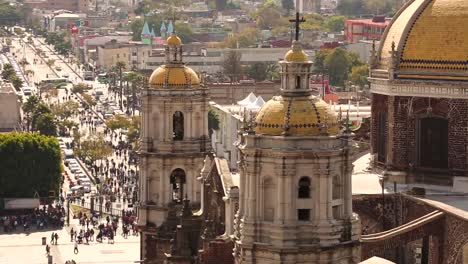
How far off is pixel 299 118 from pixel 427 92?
11.9 meters

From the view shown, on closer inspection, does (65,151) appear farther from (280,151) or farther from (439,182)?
(280,151)

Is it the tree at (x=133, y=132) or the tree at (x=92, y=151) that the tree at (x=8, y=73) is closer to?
the tree at (x=133, y=132)

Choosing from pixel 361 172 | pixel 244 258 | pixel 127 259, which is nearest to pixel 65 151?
pixel 127 259

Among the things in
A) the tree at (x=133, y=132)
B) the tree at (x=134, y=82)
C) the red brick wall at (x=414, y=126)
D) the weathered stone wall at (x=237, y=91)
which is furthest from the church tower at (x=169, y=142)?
the tree at (x=134, y=82)

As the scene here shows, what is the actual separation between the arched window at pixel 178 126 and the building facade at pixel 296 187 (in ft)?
64.7

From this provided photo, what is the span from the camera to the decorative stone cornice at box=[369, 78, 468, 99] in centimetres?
5091

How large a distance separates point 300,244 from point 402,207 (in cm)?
1040

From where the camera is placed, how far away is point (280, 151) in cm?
4022

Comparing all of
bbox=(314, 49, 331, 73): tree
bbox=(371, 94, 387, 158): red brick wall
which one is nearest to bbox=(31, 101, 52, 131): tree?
bbox=(314, 49, 331, 73): tree

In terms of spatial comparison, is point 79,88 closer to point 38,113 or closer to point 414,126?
point 38,113

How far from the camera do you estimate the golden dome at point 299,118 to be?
4050cm

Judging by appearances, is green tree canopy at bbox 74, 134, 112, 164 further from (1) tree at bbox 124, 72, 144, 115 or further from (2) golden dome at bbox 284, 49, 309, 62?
(2) golden dome at bbox 284, 49, 309, 62

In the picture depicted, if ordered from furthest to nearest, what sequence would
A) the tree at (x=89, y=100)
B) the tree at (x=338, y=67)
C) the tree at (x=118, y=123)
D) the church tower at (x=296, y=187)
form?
the tree at (x=338, y=67), the tree at (x=89, y=100), the tree at (x=118, y=123), the church tower at (x=296, y=187)

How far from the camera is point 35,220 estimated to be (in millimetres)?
93312
